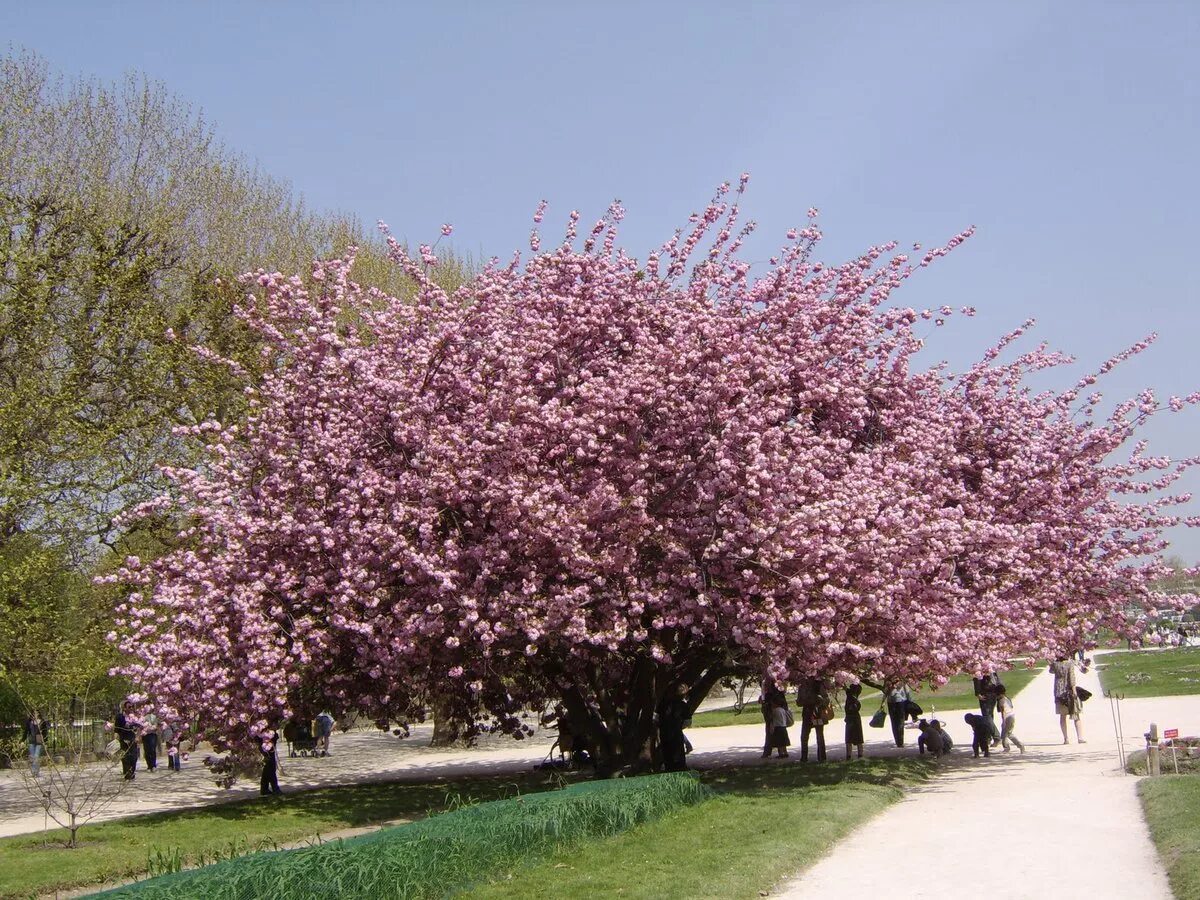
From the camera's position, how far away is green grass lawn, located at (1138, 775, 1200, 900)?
9805mm

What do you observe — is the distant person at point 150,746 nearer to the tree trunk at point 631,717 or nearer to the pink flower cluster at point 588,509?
the pink flower cluster at point 588,509

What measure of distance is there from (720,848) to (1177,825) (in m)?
4.76

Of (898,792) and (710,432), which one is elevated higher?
(710,432)

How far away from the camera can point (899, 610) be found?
17.7 m

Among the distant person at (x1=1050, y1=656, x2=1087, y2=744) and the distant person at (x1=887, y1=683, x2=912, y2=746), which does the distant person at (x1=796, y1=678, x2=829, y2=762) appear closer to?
the distant person at (x1=887, y1=683, x2=912, y2=746)

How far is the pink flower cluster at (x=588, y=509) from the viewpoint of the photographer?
17297mm

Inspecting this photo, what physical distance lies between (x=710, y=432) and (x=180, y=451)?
14.3 metres

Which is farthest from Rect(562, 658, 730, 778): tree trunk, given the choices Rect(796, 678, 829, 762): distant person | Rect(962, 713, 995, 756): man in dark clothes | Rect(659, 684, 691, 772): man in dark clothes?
Rect(962, 713, 995, 756): man in dark clothes

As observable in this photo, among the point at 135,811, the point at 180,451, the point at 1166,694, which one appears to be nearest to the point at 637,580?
the point at 135,811

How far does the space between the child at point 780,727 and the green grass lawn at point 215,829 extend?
16.4 feet

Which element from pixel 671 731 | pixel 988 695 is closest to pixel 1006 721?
pixel 988 695

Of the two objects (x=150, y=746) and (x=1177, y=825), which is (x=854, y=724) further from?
(x=150, y=746)

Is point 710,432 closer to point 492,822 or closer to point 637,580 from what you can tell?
point 637,580

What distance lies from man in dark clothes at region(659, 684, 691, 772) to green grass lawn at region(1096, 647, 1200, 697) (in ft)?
62.0
